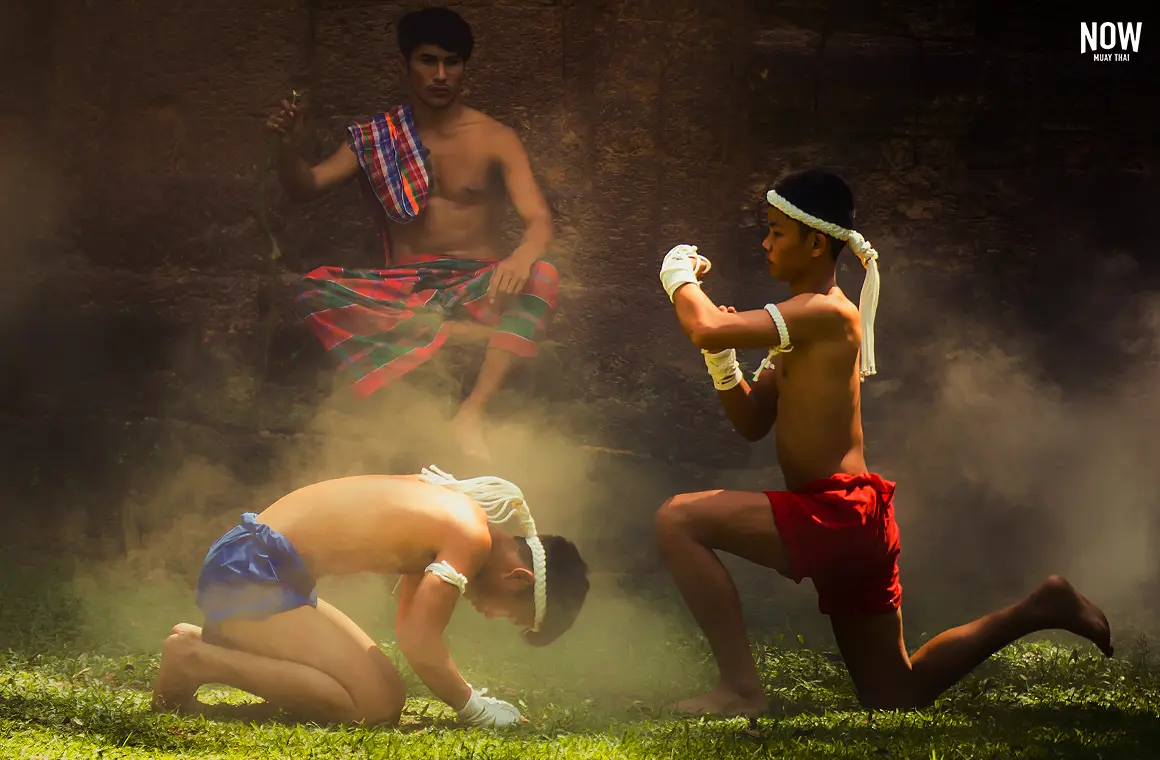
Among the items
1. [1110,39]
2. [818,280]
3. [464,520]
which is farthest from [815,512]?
[1110,39]

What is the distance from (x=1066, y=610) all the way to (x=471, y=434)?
2.70 m

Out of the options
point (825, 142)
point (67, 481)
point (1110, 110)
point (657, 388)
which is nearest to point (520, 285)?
point (657, 388)

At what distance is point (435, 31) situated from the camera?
19.6 ft

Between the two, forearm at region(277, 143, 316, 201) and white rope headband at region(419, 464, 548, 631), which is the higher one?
forearm at region(277, 143, 316, 201)

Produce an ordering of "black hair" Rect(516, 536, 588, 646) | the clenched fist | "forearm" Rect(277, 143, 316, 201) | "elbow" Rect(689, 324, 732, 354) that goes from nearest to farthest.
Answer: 1. "elbow" Rect(689, 324, 732, 354)
2. "black hair" Rect(516, 536, 588, 646)
3. the clenched fist
4. "forearm" Rect(277, 143, 316, 201)

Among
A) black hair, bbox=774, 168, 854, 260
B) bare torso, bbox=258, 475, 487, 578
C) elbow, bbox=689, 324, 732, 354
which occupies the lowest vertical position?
bare torso, bbox=258, 475, 487, 578

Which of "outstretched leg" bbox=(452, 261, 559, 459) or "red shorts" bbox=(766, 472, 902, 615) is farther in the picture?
"outstretched leg" bbox=(452, 261, 559, 459)

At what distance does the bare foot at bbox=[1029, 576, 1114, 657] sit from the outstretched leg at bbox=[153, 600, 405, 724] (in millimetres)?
2291

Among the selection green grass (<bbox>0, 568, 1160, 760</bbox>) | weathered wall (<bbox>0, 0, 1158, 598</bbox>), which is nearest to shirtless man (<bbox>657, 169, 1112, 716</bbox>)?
green grass (<bbox>0, 568, 1160, 760</bbox>)

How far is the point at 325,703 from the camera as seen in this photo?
4523mm

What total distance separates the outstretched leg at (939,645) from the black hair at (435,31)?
123 inches

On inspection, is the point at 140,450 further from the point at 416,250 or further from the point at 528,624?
the point at 528,624

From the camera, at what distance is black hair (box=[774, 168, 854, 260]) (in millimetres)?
4555

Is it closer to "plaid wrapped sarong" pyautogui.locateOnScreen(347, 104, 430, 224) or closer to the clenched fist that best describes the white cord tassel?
"plaid wrapped sarong" pyautogui.locateOnScreen(347, 104, 430, 224)
